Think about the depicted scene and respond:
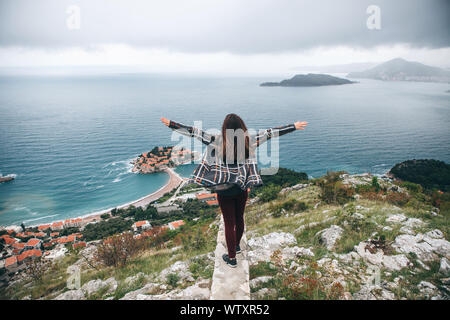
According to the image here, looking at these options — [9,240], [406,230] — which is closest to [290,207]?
[406,230]

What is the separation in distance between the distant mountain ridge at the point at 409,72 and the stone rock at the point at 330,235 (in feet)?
562

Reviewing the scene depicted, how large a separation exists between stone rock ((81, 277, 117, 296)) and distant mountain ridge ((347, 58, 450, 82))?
575 feet

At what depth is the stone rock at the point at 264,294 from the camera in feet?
11.3

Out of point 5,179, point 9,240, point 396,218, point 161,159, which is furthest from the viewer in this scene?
point 161,159

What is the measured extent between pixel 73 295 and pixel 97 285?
0.47 meters

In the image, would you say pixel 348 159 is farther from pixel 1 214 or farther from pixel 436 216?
Answer: pixel 1 214

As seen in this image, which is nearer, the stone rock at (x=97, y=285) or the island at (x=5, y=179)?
the stone rock at (x=97, y=285)

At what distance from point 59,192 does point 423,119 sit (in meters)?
93.9

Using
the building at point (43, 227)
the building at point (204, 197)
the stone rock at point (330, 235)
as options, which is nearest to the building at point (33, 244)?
the building at point (43, 227)

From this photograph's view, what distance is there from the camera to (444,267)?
150 inches

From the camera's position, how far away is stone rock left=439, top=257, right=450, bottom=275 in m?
3.75

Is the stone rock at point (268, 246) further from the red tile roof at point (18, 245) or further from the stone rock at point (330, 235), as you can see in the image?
the red tile roof at point (18, 245)

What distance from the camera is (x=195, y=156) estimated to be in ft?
190

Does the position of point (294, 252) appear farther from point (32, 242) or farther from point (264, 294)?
point (32, 242)
